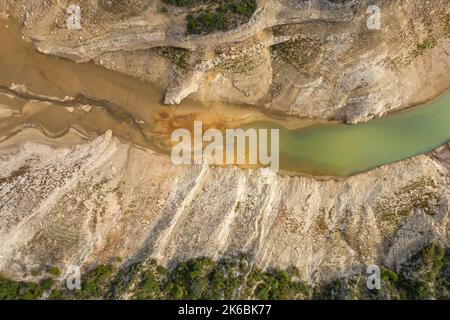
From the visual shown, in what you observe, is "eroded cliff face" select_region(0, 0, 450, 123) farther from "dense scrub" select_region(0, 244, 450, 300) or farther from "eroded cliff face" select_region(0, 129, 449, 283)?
"dense scrub" select_region(0, 244, 450, 300)

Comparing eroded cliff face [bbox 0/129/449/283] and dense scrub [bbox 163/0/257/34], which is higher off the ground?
dense scrub [bbox 163/0/257/34]

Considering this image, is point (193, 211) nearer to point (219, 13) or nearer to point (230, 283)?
point (230, 283)

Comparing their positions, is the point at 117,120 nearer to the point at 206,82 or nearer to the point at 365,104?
the point at 206,82

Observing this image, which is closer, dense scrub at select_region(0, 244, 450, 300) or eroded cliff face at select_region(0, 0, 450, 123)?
dense scrub at select_region(0, 244, 450, 300)

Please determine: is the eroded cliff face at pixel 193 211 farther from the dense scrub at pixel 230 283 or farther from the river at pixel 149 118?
the river at pixel 149 118

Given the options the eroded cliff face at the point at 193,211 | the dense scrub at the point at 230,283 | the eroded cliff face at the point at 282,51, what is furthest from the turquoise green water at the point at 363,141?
the dense scrub at the point at 230,283

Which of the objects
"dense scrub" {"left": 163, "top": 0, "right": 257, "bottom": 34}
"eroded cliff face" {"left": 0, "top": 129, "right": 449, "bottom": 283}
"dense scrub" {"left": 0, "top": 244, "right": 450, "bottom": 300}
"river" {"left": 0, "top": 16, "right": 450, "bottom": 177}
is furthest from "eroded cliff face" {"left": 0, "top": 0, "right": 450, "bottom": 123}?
"dense scrub" {"left": 0, "top": 244, "right": 450, "bottom": 300}
